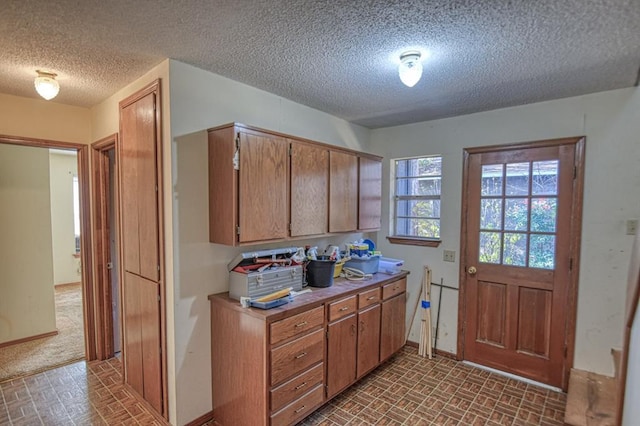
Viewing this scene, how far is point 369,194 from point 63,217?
19.0 ft

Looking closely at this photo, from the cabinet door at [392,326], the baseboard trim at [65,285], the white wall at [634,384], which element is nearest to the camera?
the white wall at [634,384]

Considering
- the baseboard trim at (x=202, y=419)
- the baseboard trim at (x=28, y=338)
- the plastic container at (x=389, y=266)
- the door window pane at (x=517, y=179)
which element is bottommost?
the baseboard trim at (x=28, y=338)

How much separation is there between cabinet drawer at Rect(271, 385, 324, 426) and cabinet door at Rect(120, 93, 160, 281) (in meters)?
1.28

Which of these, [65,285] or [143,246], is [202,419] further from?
[65,285]

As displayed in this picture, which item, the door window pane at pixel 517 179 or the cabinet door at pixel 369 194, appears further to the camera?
the cabinet door at pixel 369 194

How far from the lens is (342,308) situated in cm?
261

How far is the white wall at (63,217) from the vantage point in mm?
5797

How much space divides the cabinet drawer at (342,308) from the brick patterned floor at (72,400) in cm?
149

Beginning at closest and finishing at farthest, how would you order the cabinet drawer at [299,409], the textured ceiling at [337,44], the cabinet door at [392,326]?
the textured ceiling at [337,44] < the cabinet drawer at [299,409] < the cabinet door at [392,326]

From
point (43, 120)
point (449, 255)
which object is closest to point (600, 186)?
point (449, 255)

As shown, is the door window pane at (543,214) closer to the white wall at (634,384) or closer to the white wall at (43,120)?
the white wall at (634,384)

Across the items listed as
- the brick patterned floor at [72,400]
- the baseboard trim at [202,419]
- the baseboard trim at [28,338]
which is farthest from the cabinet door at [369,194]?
the baseboard trim at [28,338]

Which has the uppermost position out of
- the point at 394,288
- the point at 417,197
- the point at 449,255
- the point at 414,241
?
the point at 417,197

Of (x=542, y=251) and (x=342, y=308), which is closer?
(x=342, y=308)
